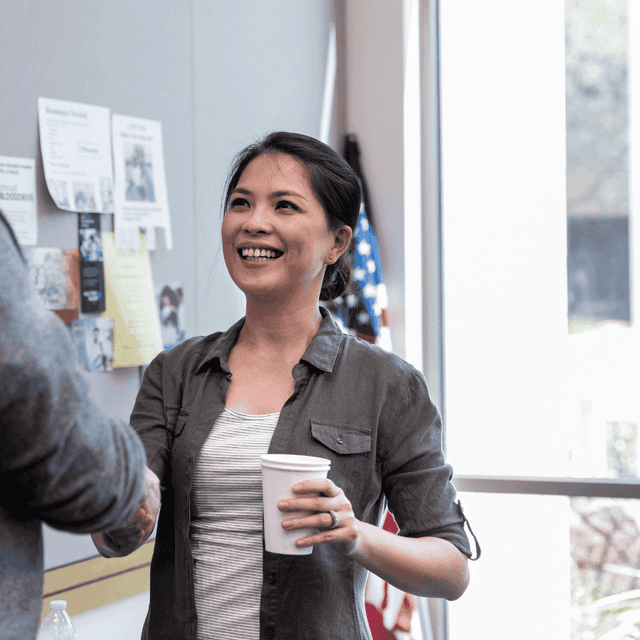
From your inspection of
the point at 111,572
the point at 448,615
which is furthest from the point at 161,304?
the point at 448,615

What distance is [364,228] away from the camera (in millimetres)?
3016

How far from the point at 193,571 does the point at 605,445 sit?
82.4 inches

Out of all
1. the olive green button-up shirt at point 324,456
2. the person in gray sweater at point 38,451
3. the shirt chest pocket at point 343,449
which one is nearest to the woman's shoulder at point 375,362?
the olive green button-up shirt at point 324,456

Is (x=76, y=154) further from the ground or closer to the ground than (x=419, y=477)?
further from the ground

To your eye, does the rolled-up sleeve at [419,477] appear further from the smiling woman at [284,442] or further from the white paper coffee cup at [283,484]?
the white paper coffee cup at [283,484]

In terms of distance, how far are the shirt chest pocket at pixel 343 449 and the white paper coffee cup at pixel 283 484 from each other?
20 centimetres

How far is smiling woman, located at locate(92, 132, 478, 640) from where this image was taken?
3.74ft

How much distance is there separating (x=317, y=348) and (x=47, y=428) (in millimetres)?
704

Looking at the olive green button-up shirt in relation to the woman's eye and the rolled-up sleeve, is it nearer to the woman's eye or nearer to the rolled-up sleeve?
the rolled-up sleeve

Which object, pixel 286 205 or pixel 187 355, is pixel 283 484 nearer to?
→ pixel 187 355

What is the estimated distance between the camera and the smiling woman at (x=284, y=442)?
3.74ft

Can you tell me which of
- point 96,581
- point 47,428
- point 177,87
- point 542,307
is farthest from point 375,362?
point 542,307

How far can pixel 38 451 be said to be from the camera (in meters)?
0.62

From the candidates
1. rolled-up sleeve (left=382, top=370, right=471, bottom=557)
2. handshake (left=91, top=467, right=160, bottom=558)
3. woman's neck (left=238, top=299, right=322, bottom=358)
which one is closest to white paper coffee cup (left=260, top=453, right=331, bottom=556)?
handshake (left=91, top=467, right=160, bottom=558)
